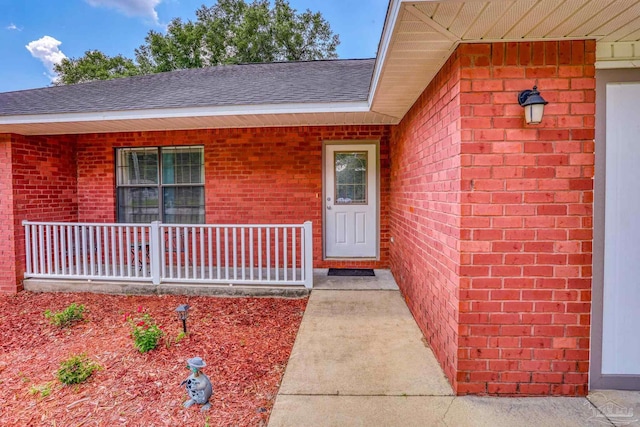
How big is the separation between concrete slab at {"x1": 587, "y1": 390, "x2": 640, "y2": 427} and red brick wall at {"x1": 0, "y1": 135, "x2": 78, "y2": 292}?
6772 millimetres

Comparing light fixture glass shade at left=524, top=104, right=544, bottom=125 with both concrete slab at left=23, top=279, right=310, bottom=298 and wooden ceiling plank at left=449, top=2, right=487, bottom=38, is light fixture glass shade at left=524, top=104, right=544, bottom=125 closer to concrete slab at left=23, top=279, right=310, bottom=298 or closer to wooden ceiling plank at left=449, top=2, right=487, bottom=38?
wooden ceiling plank at left=449, top=2, right=487, bottom=38

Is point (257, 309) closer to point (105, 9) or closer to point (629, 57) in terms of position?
point (629, 57)

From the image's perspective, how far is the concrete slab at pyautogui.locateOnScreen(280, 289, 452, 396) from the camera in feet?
7.32

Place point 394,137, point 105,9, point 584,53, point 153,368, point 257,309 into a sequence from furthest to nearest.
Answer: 1. point 105,9
2. point 394,137
3. point 257,309
4. point 153,368
5. point 584,53

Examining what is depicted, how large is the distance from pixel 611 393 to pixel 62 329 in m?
4.99

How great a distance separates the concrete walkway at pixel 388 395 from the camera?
1.89 m

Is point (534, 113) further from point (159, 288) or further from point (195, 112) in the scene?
point (159, 288)

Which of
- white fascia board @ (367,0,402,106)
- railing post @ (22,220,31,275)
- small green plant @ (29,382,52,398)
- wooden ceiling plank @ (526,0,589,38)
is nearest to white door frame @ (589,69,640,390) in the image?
wooden ceiling plank @ (526,0,589,38)

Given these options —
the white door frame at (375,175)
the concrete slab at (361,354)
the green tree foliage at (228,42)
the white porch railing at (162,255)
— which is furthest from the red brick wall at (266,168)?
the green tree foliage at (228,42)

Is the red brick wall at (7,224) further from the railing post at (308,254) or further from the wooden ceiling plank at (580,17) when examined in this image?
the wooden ceiling plank at (580,17)

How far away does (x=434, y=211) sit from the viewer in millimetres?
2713

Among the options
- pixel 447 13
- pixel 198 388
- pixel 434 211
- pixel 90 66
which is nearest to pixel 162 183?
pixel 198 388

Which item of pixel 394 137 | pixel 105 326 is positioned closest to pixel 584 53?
pixel 394 137

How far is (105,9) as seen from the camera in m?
17.3
